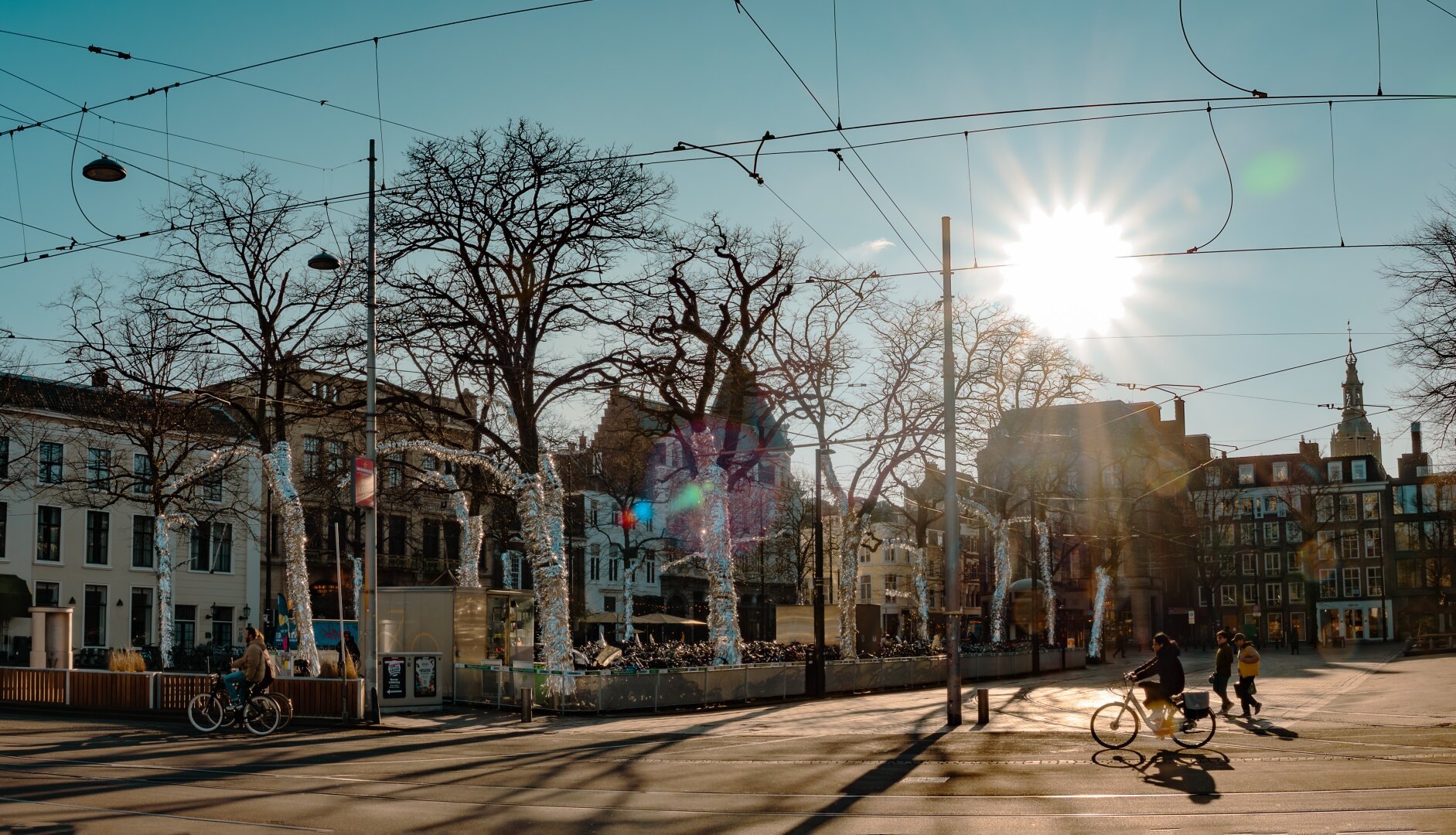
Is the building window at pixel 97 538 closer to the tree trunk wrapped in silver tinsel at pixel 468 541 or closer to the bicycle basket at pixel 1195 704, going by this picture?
the tree trunk wrapped in silver tinsel at pixel 468 541

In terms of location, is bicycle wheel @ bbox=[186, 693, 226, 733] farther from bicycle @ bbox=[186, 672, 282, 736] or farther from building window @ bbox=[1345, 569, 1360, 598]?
building window @ bbox=[1345, 569, 1360, 598]

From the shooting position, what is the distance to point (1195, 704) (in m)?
19.9

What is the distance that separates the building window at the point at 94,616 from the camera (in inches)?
2045

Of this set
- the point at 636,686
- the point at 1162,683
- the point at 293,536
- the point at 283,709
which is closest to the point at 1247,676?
the point at 1162,683

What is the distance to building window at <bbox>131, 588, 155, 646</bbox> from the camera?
53.8 meters

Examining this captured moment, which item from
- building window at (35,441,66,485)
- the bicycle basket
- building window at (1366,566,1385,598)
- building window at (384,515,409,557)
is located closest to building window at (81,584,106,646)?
building window at (35,441,66,485)

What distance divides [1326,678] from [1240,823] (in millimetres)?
35162

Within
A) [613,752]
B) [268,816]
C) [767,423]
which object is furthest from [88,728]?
[767,423]

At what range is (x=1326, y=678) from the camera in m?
43.6

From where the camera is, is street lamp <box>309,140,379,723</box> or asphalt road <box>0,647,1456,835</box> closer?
asphalt road <box>0,647,1456,835</box>

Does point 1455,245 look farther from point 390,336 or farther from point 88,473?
point 88,473

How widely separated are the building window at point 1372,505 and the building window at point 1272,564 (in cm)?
816

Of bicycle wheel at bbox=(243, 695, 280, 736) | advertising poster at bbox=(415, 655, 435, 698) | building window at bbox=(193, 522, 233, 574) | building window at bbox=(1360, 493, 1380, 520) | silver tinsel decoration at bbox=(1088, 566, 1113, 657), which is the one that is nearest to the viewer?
bicycle wheel at bbox=(243, 695, 280, 736)

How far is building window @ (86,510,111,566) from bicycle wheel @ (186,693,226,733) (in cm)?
3337
